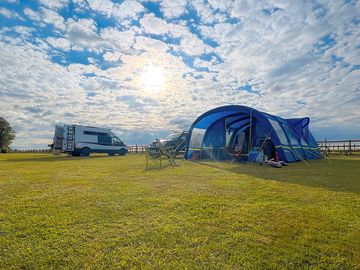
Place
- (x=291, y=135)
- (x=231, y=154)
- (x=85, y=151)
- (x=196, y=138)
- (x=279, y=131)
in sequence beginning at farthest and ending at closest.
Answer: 1. (x=85, y=151)
2. (x=196, y=138)
3. (x=291, y=135)
4. (x=231, y=154)
5. (x=279, y=131)

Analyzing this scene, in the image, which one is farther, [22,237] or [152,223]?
[152,223]

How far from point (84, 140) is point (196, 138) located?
12176 millimetres

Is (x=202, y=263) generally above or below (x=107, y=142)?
below

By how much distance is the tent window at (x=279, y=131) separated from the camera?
525 inches

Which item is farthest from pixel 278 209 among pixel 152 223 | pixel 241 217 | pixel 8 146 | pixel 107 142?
pixel 8 146

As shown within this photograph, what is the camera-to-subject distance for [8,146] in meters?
53.2

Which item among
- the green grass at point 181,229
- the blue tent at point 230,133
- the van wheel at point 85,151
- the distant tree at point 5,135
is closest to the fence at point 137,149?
the van wheel at point 85,151

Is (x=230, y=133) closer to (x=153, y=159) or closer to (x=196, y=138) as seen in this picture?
(x=196, y=138)

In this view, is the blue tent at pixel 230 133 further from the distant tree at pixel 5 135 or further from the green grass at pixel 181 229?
the distant tree at pixel 5 135

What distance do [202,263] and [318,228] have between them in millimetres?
1835

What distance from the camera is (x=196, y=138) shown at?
16.9 metres

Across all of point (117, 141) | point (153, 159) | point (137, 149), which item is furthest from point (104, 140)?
point (153, 159)

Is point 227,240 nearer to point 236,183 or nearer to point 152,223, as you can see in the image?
point 152,223

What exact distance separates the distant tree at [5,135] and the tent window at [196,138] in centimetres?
4984
